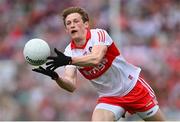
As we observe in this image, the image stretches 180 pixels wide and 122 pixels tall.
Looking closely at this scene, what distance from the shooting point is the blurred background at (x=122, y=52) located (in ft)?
38.5

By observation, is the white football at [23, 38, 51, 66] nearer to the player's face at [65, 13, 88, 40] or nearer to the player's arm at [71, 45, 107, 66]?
the player's arm at [71, 45, 107, 66]

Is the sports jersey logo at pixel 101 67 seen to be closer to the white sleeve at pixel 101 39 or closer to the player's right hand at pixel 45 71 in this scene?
the white sleeve at pixel 101 39

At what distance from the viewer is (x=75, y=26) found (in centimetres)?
727

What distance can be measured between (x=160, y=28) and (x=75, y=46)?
535cm

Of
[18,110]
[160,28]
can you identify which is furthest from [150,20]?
[18,110]

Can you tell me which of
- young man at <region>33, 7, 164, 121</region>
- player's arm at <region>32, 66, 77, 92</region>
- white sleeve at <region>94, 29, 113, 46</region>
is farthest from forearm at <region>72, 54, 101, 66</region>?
player's arm at <region>32, 66, 77, 92</region>

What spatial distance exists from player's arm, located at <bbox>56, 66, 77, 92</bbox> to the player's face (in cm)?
46

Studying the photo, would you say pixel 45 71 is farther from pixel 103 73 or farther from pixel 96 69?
pixel 103 73

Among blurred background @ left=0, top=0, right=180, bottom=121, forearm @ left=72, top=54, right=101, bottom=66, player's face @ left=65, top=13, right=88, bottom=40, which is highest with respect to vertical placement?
player's face @ left=65, top=13, right=88, bottom=40

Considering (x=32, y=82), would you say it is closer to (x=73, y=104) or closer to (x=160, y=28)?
(x=73, y=104)

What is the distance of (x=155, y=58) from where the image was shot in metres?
11.9

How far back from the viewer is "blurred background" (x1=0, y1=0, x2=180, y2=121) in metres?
11.8

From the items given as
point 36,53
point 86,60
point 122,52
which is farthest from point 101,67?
point 122,52

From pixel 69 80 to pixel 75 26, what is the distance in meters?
0.64
